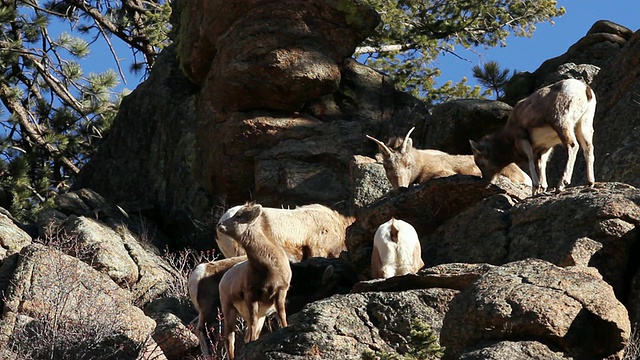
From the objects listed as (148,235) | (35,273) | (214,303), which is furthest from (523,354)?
(148,235)

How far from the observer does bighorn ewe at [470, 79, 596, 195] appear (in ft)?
41.2

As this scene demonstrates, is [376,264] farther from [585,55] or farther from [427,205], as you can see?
[585,55]

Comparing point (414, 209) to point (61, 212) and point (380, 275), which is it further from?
point (61, 212)

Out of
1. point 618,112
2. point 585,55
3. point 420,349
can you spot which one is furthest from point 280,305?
point 585,55

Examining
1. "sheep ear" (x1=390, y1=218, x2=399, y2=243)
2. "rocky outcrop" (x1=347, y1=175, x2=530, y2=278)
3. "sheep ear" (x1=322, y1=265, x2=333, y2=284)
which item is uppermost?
"rocky outcrop" (x1=347, y1=175, x2=530, y2=278)

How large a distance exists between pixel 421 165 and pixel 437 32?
7117 millimetres

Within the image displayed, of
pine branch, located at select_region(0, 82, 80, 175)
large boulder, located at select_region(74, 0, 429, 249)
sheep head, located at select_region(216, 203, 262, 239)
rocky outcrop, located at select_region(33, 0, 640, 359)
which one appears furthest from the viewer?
pine branch, located at select_region(0, 82, 80, 175)

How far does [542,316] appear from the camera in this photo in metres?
8.21

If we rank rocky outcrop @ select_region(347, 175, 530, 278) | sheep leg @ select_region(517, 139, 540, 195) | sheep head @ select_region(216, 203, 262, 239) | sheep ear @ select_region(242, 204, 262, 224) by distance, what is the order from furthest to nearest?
1. rocky outcrop @ select_region(347, 175, 530, 278)
2. sheep leg @ select_region(517, 139, 540, 195)
3. sheep ear @ select_region(242, 204, 262, 224)
4. sheep head @ select_region(216, 203, 262, 239)

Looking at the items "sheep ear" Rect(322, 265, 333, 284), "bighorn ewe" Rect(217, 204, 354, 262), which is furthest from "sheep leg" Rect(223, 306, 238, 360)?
"bighorn ewe" Rect(217, 204, 354, 262)

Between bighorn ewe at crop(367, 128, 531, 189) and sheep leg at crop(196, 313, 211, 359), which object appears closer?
sheep leg at crop(196, 313, 211, 359)

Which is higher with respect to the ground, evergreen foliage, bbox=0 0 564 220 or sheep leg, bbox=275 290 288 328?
evergreen foliage, bbox=0 0 564 220

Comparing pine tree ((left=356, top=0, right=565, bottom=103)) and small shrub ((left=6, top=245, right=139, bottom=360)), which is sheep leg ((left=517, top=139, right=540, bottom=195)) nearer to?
small shrub ((left=6, top=245, right=139, bottom=360))

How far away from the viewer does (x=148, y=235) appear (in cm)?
1917
